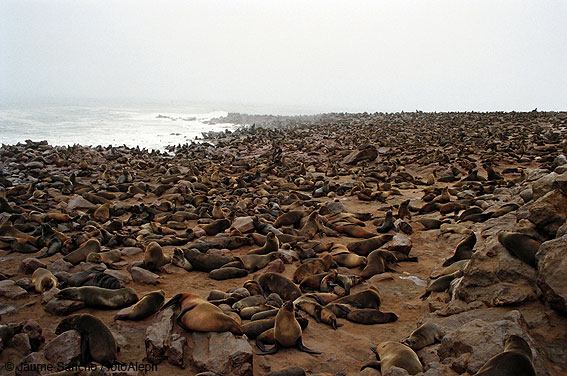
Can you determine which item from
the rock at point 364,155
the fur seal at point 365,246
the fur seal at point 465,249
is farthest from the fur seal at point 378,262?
the rock at point 364,155

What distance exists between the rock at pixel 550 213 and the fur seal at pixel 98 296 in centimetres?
498

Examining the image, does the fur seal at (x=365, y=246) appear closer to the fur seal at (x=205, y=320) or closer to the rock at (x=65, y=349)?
the fur seal at (x=205, y=320)

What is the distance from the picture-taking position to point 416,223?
817cm

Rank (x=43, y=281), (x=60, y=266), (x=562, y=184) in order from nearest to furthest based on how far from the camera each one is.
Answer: (x=562, y=184) < (x=43, y=281) < (x=60, y=266)

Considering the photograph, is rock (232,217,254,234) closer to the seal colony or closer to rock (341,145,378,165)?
the seal colony

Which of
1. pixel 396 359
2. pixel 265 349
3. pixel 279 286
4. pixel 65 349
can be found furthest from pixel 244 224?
pixel 396 359

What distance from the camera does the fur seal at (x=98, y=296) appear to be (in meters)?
4.23

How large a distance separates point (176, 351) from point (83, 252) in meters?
3.29

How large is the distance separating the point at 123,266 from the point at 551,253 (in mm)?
5639

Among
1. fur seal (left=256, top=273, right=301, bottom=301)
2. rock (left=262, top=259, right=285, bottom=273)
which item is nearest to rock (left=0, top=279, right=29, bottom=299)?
fur seal (left=256, top=273, right=301, bottom=301)

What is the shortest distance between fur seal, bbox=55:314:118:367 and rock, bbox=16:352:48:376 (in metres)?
0.31

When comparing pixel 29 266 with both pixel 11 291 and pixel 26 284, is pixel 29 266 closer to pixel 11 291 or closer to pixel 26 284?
pixel 26 284

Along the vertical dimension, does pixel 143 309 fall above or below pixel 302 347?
above

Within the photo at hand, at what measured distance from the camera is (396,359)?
336cm
